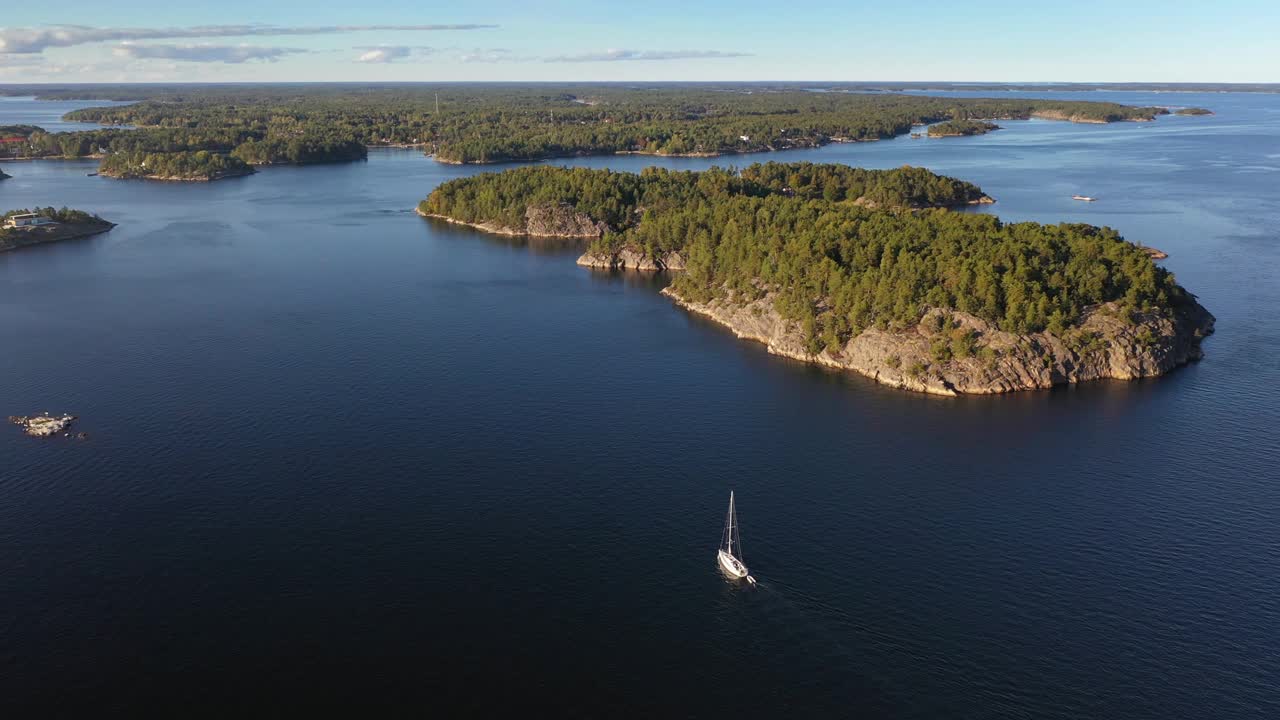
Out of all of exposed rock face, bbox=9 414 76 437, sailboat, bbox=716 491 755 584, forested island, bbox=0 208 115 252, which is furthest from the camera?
forested island, bbox=0 208 115 252

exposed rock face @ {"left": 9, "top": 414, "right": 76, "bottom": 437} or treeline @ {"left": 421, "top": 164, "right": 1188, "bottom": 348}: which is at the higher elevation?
treeline @ {"left": 421, "top": 164, "right": 1188, "bottom": 348}

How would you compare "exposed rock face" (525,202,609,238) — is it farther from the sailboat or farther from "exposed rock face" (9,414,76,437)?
the sailboat

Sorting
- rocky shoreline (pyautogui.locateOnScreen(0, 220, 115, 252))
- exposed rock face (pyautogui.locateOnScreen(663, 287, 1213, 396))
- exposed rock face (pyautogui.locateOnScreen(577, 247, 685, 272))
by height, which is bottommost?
exposed rock face (pyautogui.locateOnScreen(663, 287, 1213, 396))

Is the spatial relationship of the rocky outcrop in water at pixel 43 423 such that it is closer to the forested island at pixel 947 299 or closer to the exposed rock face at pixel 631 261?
the forested island at pixel 947 299

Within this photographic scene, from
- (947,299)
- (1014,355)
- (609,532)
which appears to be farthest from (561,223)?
(609,532)

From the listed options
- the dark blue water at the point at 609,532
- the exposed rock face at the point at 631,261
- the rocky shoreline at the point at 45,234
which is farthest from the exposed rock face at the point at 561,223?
the rocky shoreline at the point at 45,234

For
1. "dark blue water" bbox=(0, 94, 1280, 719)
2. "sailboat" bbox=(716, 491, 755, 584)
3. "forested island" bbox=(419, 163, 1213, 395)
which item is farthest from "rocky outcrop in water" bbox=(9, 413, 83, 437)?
"forested island" bbox=(419, 163, 1213, 395)
